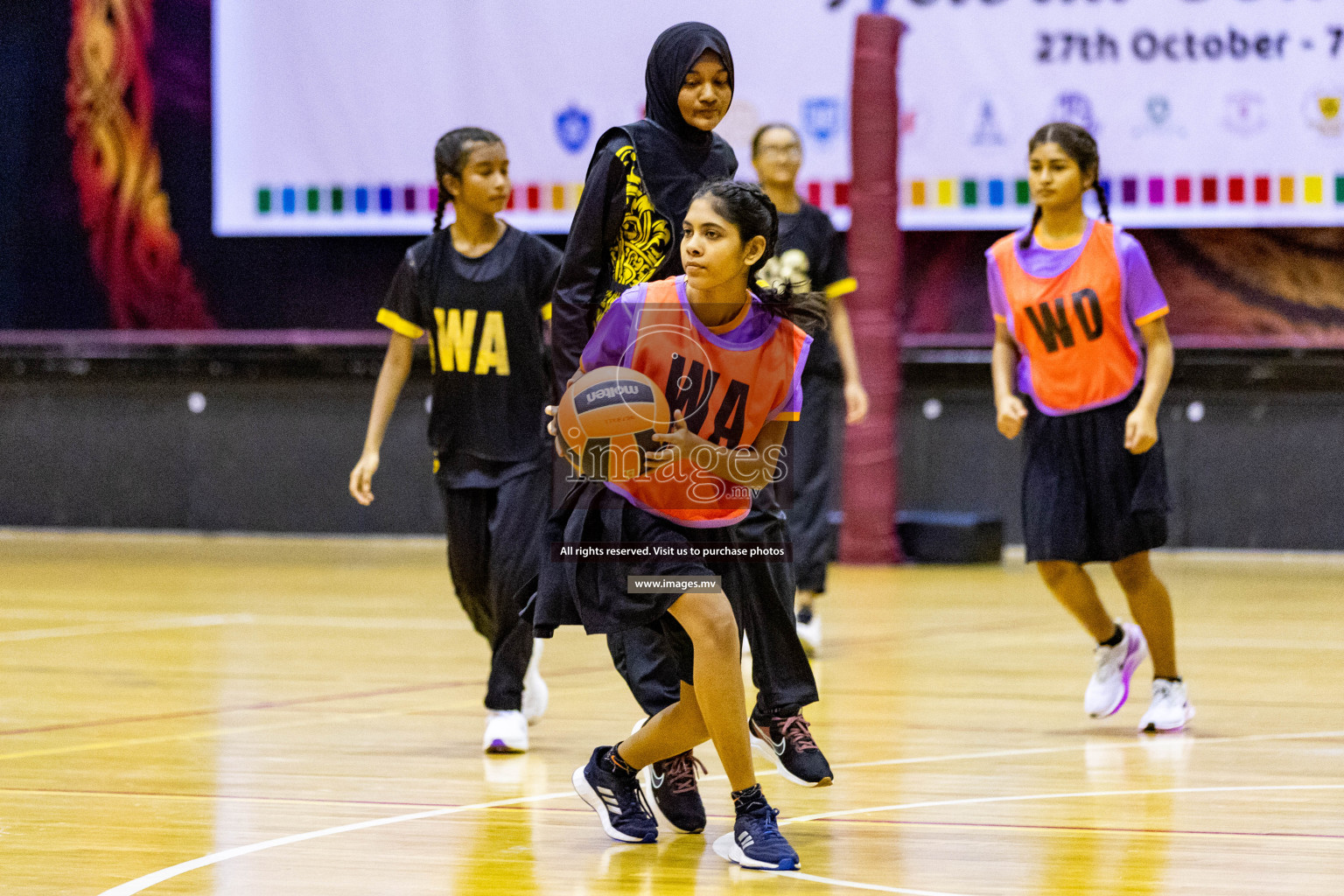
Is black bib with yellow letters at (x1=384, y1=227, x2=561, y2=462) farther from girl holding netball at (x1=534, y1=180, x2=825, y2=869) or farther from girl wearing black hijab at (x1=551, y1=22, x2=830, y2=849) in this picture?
girl holding netball at (x1=534, y1=180, x2=825, y2=869)

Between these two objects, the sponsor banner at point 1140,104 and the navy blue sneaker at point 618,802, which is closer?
the navy blue sneaker at point 618,802

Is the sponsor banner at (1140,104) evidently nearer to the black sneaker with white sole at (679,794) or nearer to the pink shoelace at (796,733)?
the pink shoelace at (796,733)

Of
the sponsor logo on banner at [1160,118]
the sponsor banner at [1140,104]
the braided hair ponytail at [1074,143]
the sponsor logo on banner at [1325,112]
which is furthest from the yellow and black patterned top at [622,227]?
the sponsor logo on banner at [1325,112]

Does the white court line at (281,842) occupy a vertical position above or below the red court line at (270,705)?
above

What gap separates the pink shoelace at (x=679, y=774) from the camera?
3.27 meters

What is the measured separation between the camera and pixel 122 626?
21.1ft

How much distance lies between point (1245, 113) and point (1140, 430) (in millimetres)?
5222

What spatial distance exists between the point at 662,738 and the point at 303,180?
24.6 ft

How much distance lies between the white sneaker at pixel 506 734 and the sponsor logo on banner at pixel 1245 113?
240 inches

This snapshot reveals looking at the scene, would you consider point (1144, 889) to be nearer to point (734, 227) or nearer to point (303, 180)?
point (734, 227)

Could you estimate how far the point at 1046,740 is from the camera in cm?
423

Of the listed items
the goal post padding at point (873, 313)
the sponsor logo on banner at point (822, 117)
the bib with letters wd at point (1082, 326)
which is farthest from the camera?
the sponsor logo on banner at point (822, 117)

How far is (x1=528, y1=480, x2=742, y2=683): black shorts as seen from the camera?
2941 mm

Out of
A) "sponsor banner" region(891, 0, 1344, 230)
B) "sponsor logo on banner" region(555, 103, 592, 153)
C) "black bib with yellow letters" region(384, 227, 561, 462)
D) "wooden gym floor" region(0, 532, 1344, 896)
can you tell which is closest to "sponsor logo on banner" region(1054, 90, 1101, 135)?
"sponsor banner" region(891, 0, 1344, 230)
